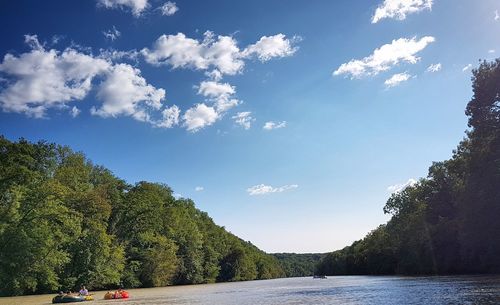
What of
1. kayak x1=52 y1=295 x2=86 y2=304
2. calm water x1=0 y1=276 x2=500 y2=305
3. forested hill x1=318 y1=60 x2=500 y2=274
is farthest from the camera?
forested hill x1=318 y1=60 x2=500 y2=274

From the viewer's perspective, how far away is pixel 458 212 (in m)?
73.9

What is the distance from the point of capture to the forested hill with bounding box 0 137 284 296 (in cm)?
5531

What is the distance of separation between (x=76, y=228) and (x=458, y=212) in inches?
2227

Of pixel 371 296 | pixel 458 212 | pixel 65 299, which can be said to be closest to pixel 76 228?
pixel 65 299

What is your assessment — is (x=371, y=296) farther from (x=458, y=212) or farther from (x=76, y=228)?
(x=458, y=212)

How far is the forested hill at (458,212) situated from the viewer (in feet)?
167

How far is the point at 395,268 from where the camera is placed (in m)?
110

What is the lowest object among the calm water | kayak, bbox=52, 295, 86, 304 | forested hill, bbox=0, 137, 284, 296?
the calm water

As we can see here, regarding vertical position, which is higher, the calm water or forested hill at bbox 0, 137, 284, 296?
forested hill at bbox 0, 137, 284, 296

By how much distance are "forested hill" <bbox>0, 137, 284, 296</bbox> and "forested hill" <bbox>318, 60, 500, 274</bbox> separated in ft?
155

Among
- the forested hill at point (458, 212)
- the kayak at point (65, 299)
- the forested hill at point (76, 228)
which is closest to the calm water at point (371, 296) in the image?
the kayak at point (65, 299)

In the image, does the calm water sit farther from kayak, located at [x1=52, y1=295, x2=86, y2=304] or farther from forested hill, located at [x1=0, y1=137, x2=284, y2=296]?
forested hill, located at [x1=0, y1=137, x2=284, y2=296]

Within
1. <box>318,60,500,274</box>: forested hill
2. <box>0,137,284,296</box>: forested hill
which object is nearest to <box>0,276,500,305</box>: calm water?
<box>0,137,284,296</box>: forested hill

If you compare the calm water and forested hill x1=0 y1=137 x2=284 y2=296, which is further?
forested hill x1=0 y1=137 x2=284 y2=296
